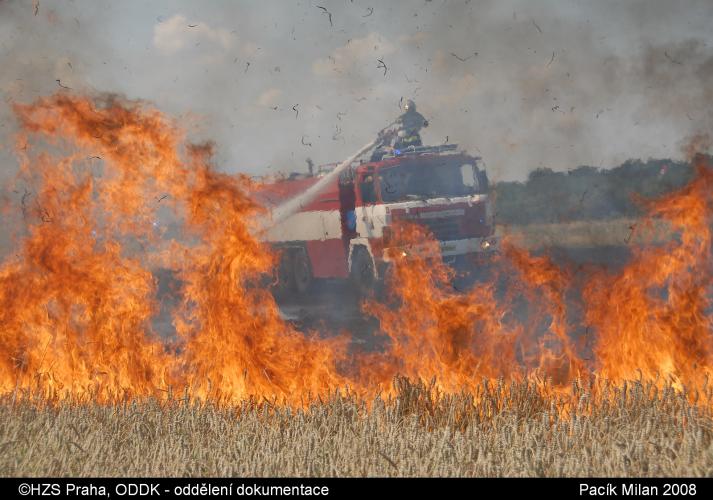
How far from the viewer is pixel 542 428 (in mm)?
6332

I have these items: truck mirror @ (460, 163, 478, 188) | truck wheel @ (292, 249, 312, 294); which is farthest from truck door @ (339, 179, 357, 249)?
truck mirror @ (460, 163, 478, 188)

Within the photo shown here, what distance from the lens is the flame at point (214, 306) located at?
8039 millimetres

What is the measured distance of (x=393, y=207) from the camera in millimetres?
17125

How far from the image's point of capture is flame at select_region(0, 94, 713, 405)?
8039 millimetres

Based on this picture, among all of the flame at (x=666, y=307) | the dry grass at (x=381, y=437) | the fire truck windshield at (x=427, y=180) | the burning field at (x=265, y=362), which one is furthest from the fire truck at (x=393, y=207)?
the dry grass at (x=381, y=437)

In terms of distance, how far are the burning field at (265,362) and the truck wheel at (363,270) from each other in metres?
7.02

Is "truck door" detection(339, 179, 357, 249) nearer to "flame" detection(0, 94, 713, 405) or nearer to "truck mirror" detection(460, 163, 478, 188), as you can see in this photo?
"truck mirror" detection(460, 163, 478, 188)

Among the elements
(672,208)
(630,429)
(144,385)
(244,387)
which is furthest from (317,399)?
(672,208)

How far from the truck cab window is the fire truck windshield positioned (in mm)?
256

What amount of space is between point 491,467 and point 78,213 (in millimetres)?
5418

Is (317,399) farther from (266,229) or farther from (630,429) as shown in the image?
(266,229)

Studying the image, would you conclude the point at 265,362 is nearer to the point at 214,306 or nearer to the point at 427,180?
the point at 214,306

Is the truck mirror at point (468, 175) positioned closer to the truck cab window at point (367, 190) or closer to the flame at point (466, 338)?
the truck cab window at point (367, 190)

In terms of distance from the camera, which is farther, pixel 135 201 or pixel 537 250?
pixel 537 250
